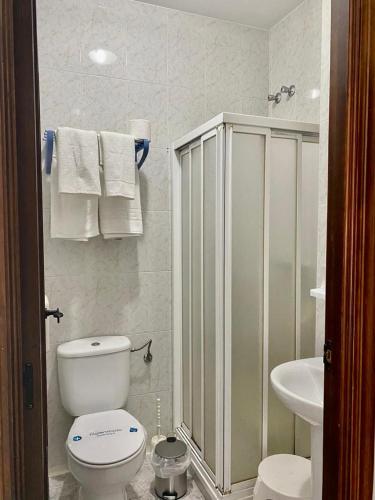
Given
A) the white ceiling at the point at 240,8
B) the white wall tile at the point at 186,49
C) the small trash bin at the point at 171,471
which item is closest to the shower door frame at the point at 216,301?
the small trash bin at the point at 171,471

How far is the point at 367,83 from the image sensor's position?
752 millimetres

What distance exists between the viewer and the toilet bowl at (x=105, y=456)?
1.61 m

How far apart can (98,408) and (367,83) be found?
194 cm

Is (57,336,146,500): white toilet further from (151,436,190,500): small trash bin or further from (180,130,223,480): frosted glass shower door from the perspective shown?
(180,130,223,480): frosted glass shower door

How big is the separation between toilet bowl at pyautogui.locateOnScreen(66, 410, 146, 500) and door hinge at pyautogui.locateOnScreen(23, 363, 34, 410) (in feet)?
3.67

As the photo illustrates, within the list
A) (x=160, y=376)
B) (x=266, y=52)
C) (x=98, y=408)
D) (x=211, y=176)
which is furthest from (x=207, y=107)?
(x=98, y=408)

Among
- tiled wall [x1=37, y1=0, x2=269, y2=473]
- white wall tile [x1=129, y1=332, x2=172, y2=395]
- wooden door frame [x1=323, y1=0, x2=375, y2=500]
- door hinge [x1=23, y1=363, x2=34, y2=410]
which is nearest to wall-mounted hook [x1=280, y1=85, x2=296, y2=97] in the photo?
tiled wall [x1=37, y1=0, x2=269, y2=473]

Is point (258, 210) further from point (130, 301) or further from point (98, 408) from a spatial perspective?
point (98, 408)

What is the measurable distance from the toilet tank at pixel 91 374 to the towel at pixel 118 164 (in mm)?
831

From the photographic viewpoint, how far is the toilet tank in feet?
6.51

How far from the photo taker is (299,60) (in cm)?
221

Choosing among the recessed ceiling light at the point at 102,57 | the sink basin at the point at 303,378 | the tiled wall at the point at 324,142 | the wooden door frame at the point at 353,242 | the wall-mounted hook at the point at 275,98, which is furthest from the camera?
the wall-mounted hook at the point at 275,98

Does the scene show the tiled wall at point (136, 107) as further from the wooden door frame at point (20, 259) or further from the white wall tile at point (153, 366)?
the wooden door frame at point (20, 259)

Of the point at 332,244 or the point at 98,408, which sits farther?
the point at 98,408
